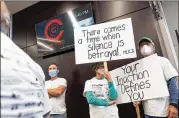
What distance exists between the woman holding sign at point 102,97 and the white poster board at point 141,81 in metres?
0.15

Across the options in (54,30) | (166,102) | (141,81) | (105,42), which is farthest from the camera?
(54,30)

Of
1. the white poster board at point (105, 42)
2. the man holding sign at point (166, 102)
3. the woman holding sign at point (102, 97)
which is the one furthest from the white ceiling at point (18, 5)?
the man holding sign at point (166, 102)

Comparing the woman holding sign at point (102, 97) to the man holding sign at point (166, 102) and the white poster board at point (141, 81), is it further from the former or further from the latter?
the man holding sign at point (166, 102)

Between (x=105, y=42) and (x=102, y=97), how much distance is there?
0.64m

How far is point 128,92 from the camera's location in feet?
7.35

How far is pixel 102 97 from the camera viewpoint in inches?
87.9

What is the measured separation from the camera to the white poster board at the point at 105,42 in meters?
2.21

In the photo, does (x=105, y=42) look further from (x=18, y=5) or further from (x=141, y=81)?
(x=18, y=5)

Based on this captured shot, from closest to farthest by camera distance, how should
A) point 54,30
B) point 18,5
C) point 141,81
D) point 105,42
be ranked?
1. point 141,81
2. point 105,42
3. point 54,30
4. point 18,5

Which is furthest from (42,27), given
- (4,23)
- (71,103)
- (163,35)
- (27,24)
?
(4,23)

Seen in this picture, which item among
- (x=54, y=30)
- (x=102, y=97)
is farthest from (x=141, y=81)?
(x=54, y=30)

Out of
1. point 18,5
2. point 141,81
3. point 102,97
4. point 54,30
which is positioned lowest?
point 102,97

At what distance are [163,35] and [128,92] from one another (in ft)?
2.97

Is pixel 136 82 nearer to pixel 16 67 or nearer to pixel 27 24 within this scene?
pixel 16 67
